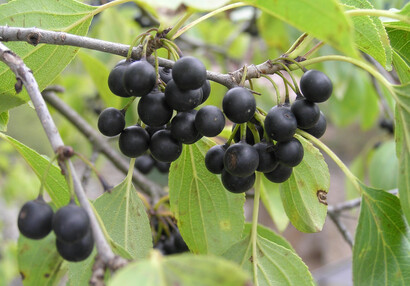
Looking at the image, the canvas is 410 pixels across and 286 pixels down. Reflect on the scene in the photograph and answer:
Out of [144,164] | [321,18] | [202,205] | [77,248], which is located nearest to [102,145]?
[144,164]

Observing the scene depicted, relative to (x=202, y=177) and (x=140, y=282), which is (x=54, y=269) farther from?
(x=140, y=282)

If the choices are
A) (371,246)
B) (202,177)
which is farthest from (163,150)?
(371,246)

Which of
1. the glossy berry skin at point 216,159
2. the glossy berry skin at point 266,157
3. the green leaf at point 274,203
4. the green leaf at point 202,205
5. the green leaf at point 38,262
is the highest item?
the glossy berry skin at point 266,157

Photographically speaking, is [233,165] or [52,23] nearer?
[233,165]

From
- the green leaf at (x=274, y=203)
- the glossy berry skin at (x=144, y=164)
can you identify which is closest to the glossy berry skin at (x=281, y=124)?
the green leaf at (x=274, y=203)

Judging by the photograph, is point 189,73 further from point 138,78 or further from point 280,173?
point 280,173

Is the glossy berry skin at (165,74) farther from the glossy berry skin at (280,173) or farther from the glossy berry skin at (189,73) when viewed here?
the glossy berry skin at (280,173)

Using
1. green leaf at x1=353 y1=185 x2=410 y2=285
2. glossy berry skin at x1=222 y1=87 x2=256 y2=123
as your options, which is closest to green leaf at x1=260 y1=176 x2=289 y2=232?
green leaf at x1=353 y1=185 x2=410 y2=285
